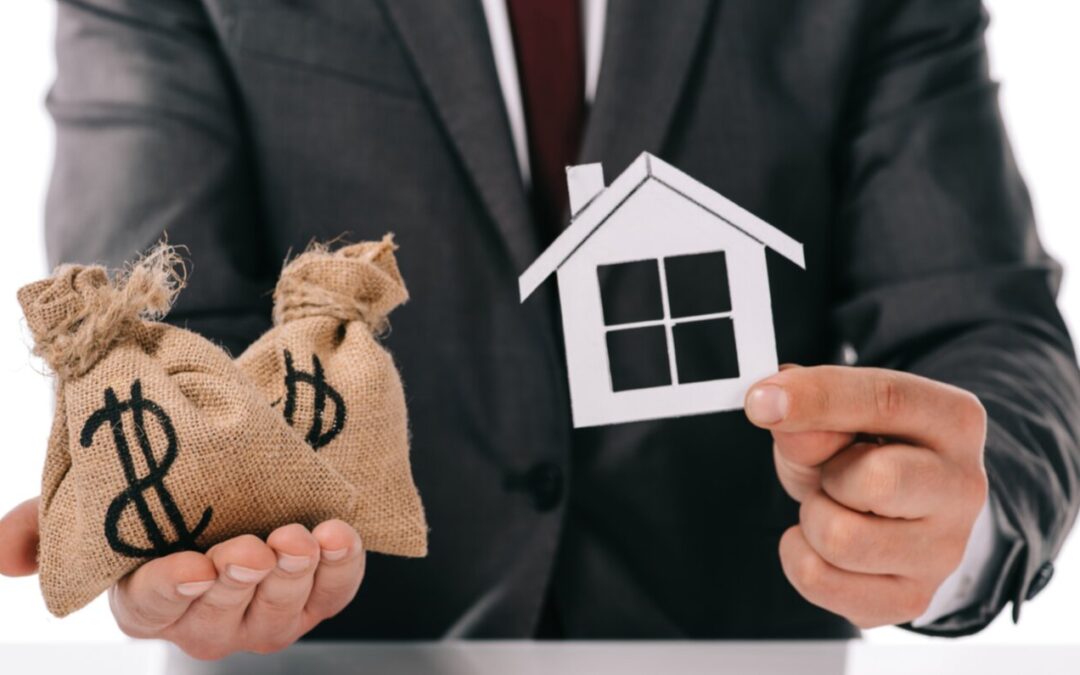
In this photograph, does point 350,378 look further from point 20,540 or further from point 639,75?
point 639,75

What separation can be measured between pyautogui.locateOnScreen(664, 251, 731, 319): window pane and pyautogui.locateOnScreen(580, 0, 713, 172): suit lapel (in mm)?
134

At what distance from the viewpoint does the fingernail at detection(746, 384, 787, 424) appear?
698mm

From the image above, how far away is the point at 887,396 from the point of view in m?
0.74

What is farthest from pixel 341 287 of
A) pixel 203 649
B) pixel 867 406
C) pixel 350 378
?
pixel 867 406

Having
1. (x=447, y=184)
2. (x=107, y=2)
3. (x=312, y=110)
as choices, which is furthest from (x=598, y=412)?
(x=107, y=2)

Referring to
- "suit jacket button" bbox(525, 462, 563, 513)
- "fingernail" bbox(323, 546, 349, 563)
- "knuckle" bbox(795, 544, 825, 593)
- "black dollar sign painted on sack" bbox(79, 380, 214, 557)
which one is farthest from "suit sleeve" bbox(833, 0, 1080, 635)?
"black dollar sign painted on sack" bbox(79, 380, 214, 557)

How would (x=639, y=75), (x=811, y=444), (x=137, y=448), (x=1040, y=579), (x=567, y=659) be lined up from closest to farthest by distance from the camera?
(x=137, y=448) < (x=811, y=444) < (x=567, y=659) < (x=1040, y=579) < (x=639, y=75)

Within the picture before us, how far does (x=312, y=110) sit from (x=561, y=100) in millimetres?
297

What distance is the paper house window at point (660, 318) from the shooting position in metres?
1.16

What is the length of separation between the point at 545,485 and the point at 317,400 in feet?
1.46

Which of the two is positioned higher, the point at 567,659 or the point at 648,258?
the point at 648,258

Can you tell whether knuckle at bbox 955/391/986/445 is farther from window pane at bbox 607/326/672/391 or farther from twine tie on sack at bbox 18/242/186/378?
twine tie on sack at bbox 18/242/186/378

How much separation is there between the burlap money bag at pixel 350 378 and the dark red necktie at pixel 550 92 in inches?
16.5

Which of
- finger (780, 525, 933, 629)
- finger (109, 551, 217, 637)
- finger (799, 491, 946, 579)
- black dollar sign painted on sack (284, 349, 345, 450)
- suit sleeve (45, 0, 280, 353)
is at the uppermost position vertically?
suit sleeve (45, 0, 280, 353)
